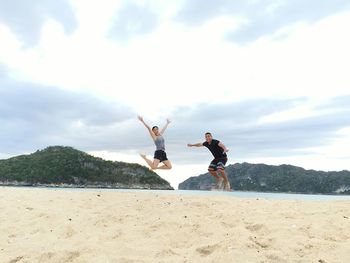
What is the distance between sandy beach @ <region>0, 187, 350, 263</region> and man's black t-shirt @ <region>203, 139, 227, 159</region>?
413cm

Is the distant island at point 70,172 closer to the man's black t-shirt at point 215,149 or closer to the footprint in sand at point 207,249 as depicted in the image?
the man's black t-shirt at point 215,149

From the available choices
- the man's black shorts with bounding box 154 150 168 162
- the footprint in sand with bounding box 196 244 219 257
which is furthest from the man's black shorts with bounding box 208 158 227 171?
the footprint in sand with bounding box 196 244 219 257

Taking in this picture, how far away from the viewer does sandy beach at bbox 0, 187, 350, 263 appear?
6.75m

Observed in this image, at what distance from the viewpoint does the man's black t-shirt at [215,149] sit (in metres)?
14.4

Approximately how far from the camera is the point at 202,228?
7.89 m

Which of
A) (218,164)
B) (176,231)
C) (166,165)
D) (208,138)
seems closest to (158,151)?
(166,165)

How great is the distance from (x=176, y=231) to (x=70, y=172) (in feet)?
379

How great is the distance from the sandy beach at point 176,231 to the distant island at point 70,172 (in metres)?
107

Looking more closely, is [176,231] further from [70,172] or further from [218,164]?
[70,172]

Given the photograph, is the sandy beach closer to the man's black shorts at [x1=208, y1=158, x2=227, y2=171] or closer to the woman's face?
the man's black shorts at [x1=208, y1=158, x2=227, y2=171]

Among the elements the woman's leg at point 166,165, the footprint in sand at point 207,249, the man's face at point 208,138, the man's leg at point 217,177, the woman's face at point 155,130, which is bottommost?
the footprint in sand at point 207,249

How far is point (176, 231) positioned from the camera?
25.7ft

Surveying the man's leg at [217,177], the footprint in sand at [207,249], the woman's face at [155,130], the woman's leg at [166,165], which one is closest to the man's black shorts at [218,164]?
the man's leg at [217,177]

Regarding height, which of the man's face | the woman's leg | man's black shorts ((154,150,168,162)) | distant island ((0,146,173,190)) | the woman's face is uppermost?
distant island ((0,146,173,190))
